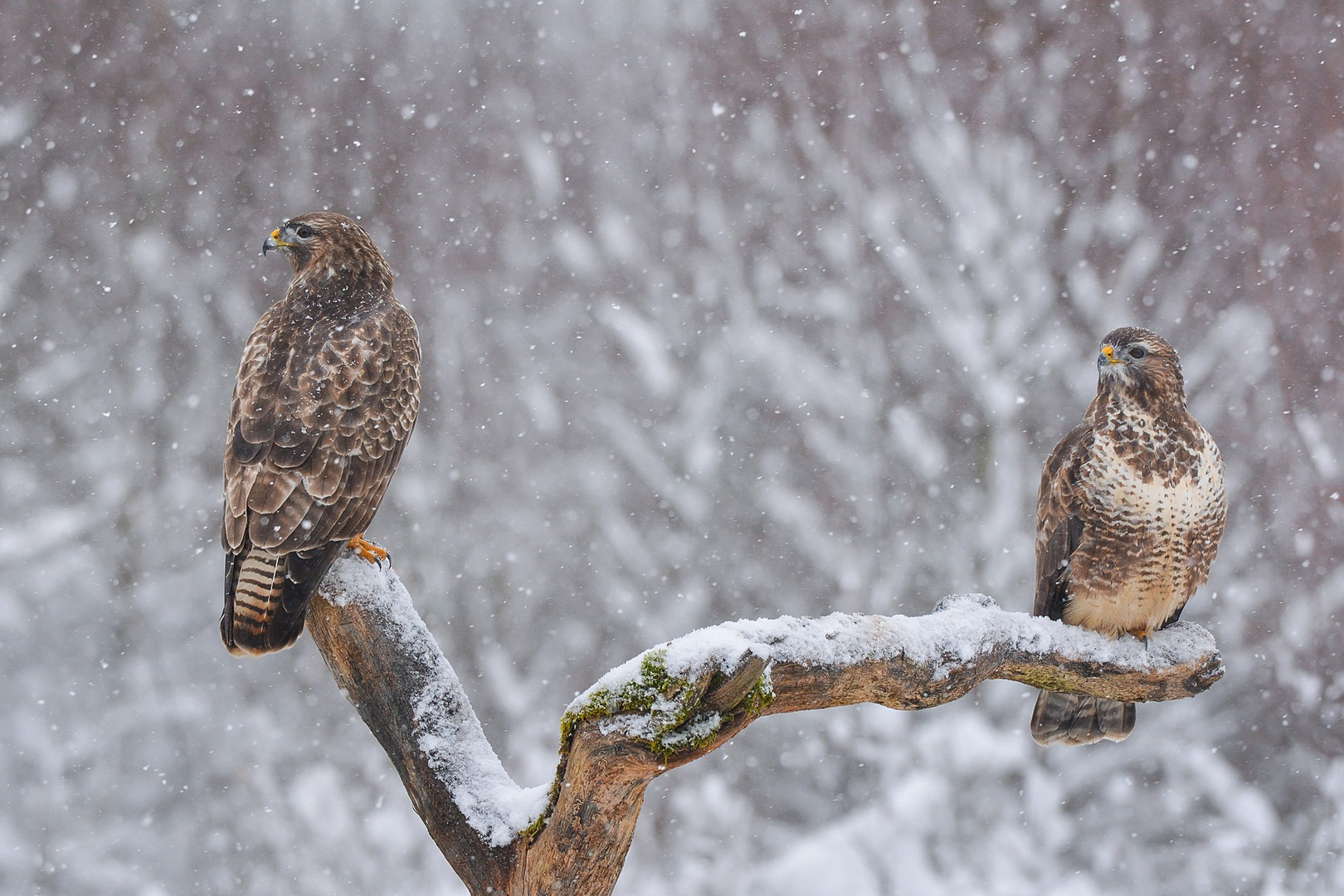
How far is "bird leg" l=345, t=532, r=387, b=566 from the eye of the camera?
2834 millimetres

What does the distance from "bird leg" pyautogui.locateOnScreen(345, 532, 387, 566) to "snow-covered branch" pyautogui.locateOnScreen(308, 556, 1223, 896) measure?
0.32 ft

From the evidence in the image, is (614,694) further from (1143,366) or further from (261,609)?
(1143,366)

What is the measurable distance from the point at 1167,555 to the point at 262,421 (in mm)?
2682

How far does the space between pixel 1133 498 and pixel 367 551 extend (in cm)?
224

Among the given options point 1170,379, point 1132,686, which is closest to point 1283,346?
point 1170,379

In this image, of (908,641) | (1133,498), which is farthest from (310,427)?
(1133,498)

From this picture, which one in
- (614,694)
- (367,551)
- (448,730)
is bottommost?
(614,694)

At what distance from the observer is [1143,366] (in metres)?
3.13

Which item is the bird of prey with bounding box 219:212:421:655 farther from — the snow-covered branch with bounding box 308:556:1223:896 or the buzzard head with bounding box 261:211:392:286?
the snow-covered branch with bounding box 308:556:1223:896

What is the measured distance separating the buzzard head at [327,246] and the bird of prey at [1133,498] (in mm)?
2303

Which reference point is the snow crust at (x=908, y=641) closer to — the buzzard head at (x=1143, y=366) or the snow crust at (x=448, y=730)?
the snow crust at (x=448, y=730)

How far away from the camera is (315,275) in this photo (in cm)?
330

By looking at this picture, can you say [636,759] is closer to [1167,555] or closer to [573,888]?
[573,888]

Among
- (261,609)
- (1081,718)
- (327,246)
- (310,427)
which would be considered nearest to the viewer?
(261,609)
